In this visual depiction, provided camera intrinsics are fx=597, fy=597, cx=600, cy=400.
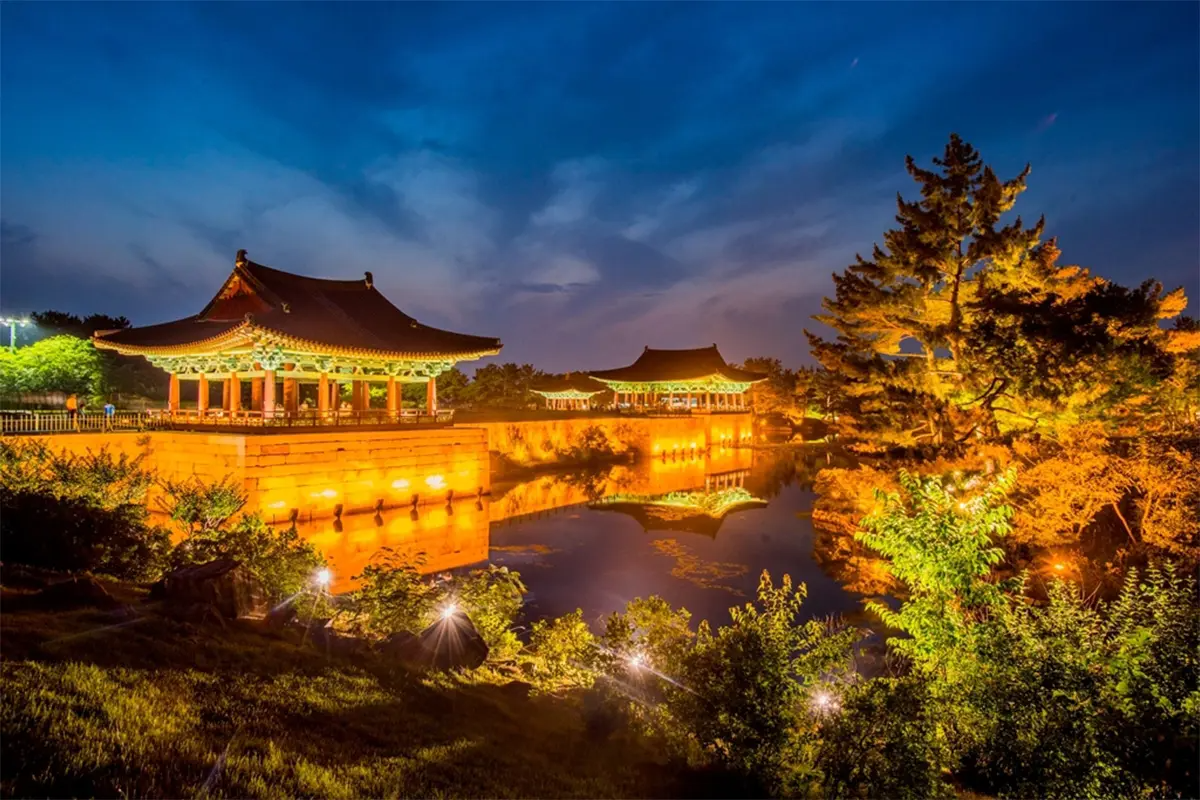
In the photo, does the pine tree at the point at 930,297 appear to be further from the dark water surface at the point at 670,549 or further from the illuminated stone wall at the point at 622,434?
the illuminated stone wall at the point at 622,434

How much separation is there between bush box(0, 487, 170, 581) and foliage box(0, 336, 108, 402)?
2461 centimetres

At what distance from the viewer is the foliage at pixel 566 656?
881 centimetres

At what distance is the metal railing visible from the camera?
63.9ft

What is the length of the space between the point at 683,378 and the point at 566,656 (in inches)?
1799

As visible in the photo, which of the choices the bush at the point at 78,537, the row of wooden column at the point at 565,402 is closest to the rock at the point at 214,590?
the bush at the point at 78,537

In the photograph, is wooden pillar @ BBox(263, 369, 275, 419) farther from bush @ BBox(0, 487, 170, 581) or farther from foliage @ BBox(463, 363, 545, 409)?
foliage @ BBox(463, 363, 545, 409)

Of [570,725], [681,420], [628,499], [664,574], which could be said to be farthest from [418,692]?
[681,420]

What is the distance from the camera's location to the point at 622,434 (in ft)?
147

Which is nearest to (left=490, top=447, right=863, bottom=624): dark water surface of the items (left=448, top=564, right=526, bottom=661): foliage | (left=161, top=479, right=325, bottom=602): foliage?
(left=448, top=564, right=526, bottom=661): foliage

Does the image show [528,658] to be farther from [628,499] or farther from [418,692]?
[628,499]

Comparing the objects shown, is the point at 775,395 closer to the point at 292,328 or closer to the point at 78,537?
the point at 292,328

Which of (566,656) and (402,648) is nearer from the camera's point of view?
(402,648)

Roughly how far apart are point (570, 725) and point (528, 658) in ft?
7.10

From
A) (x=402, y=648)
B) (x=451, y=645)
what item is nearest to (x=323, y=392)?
(x=402, y=648)
